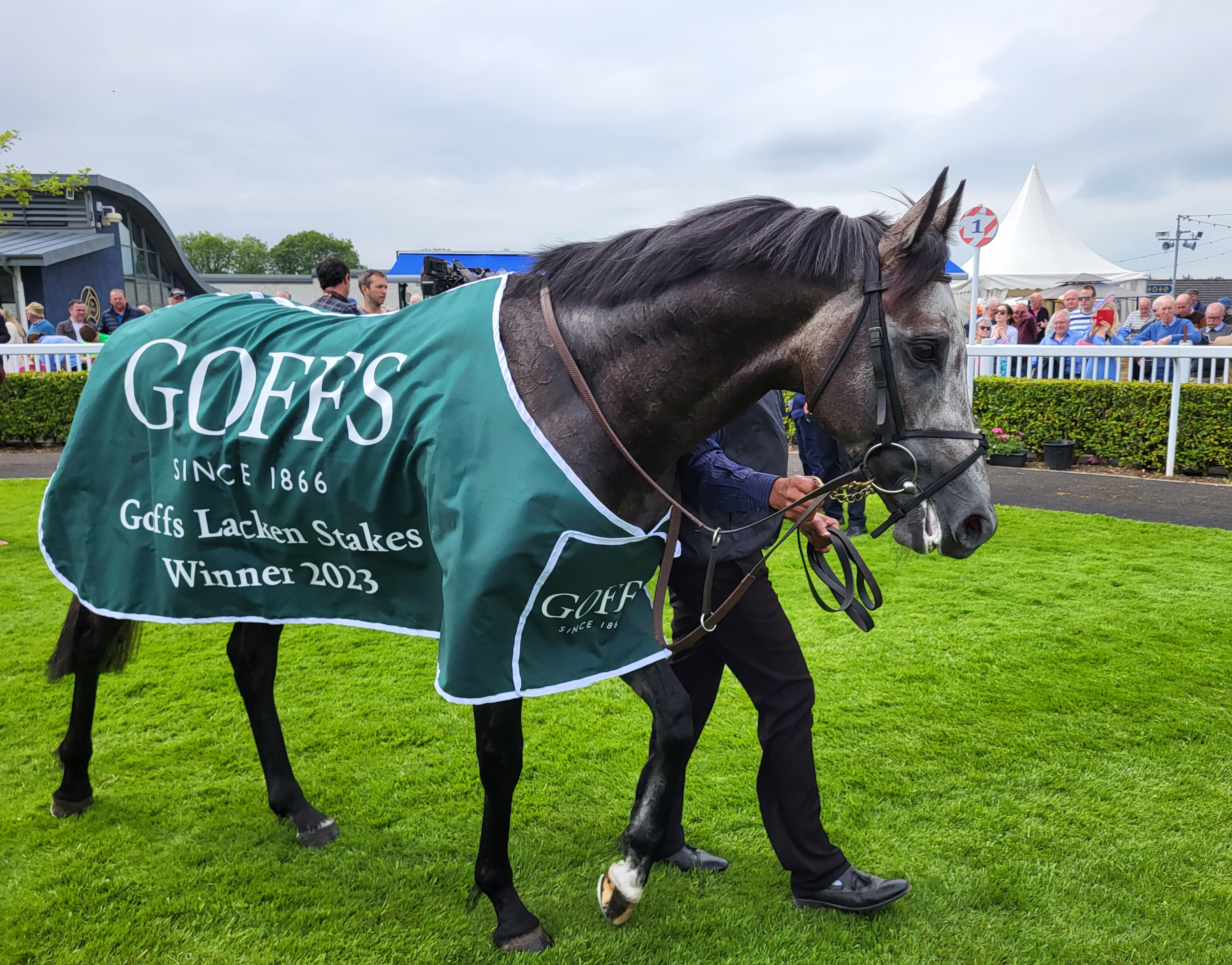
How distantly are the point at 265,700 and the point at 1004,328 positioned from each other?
11583 mm

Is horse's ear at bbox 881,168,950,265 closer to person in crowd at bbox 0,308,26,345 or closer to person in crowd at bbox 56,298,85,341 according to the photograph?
person in crowd at bbox 56,298,85,341

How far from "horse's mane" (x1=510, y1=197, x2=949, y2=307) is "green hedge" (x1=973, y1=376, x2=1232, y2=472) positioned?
26.6 feet

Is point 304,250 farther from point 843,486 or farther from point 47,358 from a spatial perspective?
point 843,486

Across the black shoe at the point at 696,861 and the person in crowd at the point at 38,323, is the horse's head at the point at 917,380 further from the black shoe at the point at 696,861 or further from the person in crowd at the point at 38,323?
the person in crowd at the point at 38,323

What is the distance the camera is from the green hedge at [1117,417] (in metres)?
8.43

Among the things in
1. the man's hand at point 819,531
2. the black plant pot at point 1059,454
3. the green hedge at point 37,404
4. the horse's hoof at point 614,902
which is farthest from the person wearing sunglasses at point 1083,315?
the green hedge at point 37,404

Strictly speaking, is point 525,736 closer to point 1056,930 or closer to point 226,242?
point 1056,930

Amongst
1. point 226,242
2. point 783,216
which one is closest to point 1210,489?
point 783,216

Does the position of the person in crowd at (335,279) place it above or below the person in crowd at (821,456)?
above

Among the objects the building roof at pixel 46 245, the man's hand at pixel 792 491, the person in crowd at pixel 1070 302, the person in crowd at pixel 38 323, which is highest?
the building roof at pixel 46 245

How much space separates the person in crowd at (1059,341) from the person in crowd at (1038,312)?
0.71m

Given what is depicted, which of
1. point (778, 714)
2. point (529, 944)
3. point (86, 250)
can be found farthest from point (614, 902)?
point (86, 250)

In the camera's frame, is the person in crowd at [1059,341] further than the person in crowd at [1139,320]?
No

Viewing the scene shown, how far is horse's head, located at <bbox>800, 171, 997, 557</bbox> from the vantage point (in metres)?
1.93
